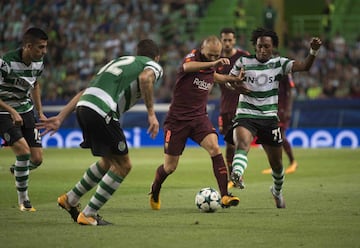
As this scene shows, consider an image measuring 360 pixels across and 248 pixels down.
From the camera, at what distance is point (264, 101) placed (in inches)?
439

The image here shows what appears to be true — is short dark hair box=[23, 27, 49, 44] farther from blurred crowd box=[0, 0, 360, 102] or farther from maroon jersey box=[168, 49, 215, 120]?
blurred crowd box=[0, 0, 360, 102]

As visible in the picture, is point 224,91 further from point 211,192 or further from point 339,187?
point 211,192

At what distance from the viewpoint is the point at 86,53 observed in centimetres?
3080

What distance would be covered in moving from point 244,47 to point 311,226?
70.0ft

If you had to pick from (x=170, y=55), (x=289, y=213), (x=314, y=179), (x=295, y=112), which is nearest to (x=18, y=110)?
(x=289, y=213)

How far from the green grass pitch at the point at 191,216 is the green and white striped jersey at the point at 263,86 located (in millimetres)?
1219

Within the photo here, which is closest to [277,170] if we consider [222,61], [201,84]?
[201,84]

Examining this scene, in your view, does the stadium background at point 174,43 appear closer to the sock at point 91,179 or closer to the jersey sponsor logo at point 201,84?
the jersey sponsor logo at point 201,84

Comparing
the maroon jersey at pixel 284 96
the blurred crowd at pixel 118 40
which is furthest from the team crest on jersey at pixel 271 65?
the blurred crowd at pixel 118 40

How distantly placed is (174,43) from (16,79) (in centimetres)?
2034

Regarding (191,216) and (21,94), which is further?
(21,94)

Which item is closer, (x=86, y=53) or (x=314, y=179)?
(x=314, y=179)

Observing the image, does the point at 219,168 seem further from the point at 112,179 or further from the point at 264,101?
the point at 112,179

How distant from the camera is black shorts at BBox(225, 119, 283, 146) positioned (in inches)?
433
